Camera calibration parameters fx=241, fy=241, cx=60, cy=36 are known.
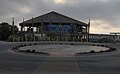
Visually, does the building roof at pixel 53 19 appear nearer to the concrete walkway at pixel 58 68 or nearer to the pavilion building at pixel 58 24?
the pavilion building at pixel 58 24

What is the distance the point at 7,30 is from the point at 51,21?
12.4 meters

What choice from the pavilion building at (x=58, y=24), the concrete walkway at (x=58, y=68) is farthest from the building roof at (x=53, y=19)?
the concrete walkway at (x=58, y=68)

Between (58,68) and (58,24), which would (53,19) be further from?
(58,68)

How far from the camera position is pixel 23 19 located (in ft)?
214

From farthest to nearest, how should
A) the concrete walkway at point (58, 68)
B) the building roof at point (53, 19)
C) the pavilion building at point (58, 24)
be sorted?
the building roof at point (53, 19) → the pavilion building at point (58, 24) → the concrete walkway at point (58, 68)

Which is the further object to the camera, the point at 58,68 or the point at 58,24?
the point at 58,24

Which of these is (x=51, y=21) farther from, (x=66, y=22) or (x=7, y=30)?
(x=7, y=30)

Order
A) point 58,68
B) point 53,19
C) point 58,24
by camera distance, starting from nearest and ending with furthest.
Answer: point 58,68 < point 53,19 < point 58,24

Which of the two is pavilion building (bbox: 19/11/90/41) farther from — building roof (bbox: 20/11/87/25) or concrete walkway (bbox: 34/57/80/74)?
concrete walkway (bbox: 34/57/80/74)

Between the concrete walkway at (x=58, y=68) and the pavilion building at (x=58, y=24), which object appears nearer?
the concrete walkway at (x=58, y=68)

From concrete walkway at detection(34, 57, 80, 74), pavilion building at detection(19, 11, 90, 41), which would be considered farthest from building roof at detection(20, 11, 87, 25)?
concrete walkway at detection(34, 57, 80, 74)

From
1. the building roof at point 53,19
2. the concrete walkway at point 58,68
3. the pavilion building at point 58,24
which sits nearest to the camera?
the concrete walkway at point 58,68

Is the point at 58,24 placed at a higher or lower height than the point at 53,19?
lower

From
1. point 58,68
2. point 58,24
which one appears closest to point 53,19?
point 58,24
